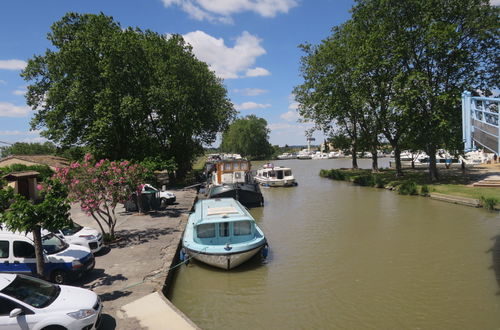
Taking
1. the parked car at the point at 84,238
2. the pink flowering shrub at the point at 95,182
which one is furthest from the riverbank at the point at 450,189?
the parked car at the point at 84,238

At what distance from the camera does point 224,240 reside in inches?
543

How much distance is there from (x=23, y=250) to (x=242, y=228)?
7.58 metres

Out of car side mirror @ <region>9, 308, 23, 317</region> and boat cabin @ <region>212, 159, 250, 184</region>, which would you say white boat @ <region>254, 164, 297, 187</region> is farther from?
car side mirror @ <region>9, 308, 23, 317</region>

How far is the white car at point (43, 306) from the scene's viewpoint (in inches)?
264

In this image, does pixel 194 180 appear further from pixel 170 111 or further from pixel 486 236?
pixel 486 236

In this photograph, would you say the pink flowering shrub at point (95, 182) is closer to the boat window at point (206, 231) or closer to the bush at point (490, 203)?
the boat window at point (206, 231)

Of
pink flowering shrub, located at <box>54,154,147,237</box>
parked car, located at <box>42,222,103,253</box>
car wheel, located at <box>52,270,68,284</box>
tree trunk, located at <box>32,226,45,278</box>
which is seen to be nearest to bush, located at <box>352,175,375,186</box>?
pink flowering shrub, located at <box>54,154,147,237</box>

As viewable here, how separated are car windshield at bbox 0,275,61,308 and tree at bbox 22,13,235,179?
82.6ft

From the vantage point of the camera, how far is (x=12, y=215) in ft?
27.5

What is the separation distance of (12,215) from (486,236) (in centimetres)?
1944

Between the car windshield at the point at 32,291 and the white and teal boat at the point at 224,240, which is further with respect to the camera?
the white and teal boat at the point at 224,240

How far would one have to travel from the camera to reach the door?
32.7ft

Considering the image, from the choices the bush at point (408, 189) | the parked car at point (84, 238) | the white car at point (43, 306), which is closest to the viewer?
the white car at point (43, 306)

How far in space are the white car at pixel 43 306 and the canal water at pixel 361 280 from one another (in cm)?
325
